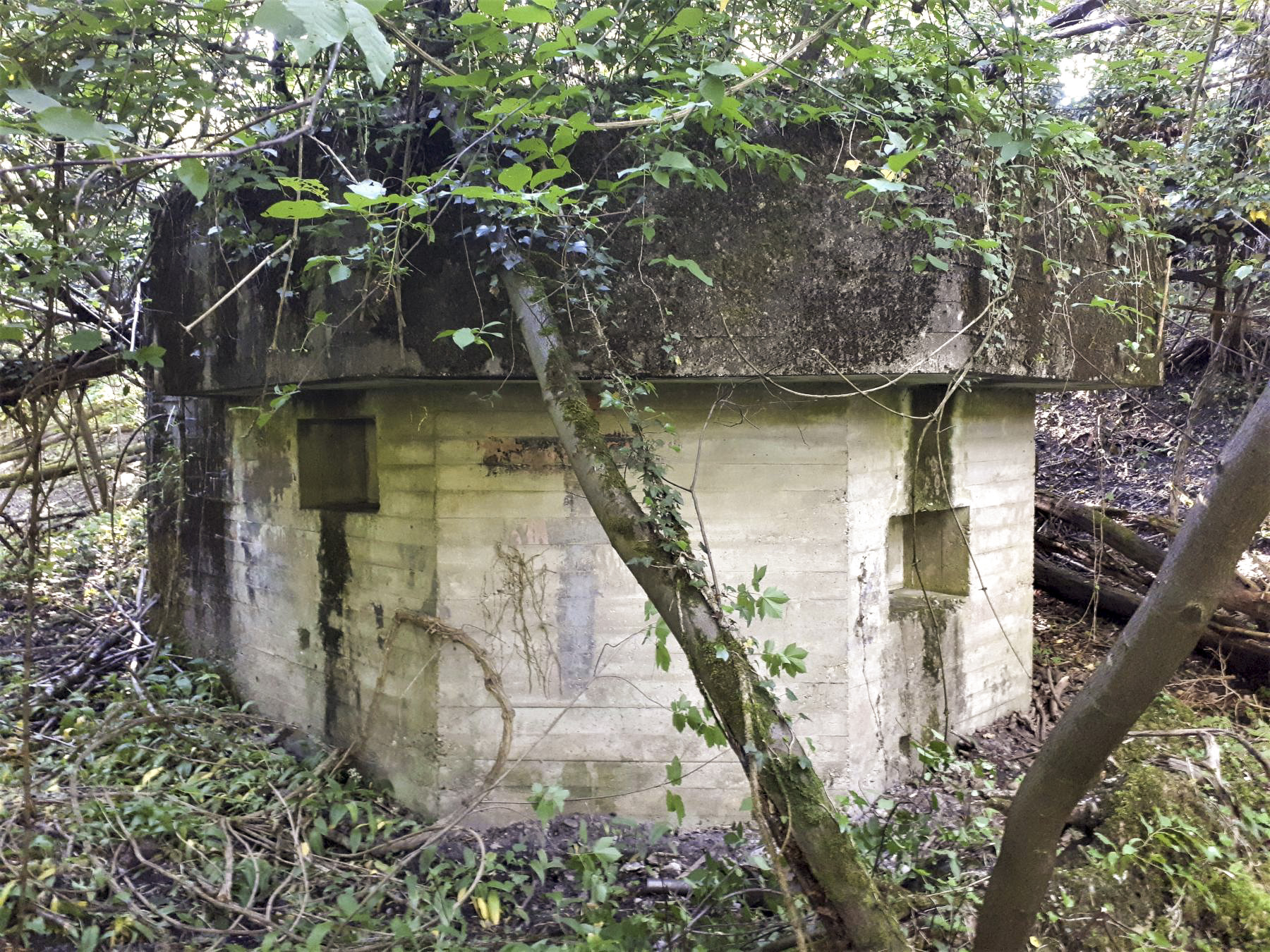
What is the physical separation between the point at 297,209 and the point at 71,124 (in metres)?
0.43

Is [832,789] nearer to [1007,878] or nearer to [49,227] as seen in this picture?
[1007,878]

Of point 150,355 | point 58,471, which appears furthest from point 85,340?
point 58,471

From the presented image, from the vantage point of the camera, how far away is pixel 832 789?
12.7 feet

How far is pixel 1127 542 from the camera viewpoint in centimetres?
590

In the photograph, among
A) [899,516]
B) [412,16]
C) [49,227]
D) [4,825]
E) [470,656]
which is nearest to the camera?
[412,16]

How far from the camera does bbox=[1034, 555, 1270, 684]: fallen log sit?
5.31 m

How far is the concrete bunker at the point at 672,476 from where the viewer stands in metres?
3.45

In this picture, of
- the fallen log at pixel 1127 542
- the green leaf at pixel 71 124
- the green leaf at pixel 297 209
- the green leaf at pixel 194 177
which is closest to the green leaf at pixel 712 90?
the green leaf at pixel 297 209

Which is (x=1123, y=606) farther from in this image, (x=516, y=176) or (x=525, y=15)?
(x=525, y=15)

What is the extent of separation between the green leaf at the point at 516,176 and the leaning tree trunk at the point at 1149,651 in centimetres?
164

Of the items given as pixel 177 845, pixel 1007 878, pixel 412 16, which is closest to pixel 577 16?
pixel 412 16

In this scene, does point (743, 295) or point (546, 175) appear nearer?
point (546, 175)

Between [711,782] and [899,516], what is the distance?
165cm

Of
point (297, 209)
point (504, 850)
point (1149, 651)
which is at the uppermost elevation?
point (297, 209)
